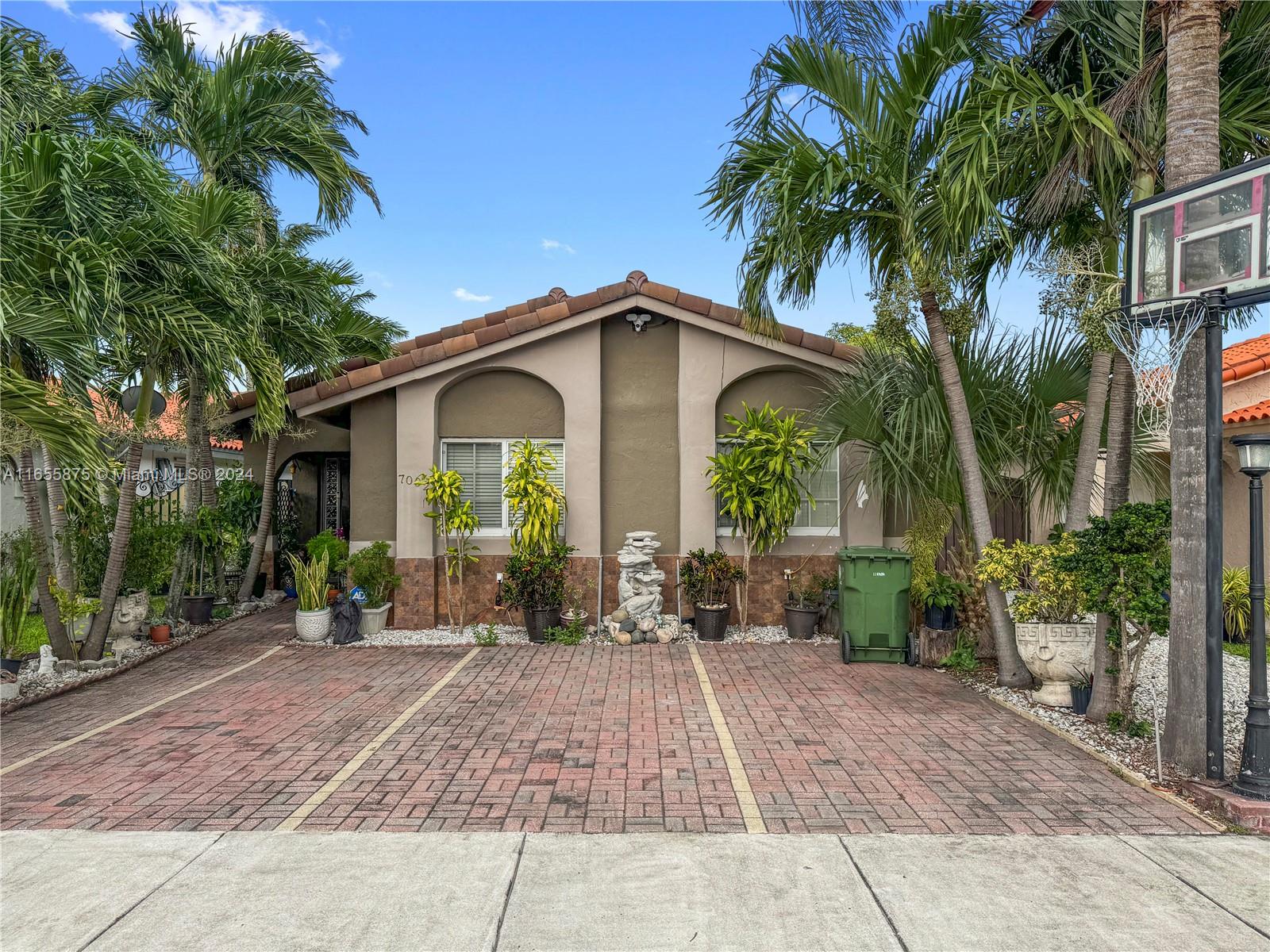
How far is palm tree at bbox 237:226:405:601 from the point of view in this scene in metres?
9.45

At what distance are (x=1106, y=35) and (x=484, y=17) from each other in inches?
299

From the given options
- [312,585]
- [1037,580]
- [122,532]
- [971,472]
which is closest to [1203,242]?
[971,472]

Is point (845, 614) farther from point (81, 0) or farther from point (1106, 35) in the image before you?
point (81, 0)

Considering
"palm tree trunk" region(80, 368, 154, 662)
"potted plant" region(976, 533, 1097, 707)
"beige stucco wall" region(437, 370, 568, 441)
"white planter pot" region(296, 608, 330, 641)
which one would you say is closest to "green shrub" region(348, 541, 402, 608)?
"white planter pot" region(296, 608, 330, 641)

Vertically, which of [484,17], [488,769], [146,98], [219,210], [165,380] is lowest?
[488,769]

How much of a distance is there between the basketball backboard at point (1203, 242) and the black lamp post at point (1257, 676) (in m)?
1.03

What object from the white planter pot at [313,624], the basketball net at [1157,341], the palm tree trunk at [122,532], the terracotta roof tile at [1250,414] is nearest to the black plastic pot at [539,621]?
the white planter pot at [313,624]

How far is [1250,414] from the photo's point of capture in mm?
10219

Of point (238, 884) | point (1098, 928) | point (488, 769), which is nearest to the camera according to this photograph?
point (1098, 928)

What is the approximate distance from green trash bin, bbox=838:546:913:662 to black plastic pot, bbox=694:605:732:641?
179cm

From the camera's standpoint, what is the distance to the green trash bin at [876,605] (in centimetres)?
882

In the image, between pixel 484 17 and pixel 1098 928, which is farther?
pixel 484 17

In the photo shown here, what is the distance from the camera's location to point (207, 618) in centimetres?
1132

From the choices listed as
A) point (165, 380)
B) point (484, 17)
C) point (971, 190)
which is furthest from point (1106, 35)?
point (165, 380)
